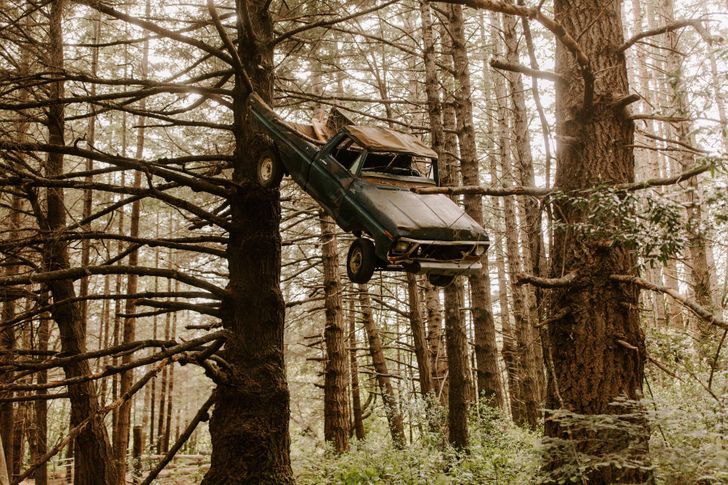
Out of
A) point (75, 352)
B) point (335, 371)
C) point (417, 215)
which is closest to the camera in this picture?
point (417, 215)

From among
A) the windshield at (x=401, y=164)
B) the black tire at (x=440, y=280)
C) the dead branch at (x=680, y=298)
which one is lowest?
the dead branch at (x=680, y=298)

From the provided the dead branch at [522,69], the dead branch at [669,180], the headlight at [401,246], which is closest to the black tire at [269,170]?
the headlight at [401,246]

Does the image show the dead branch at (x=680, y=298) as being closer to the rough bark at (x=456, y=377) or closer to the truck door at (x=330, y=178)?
the truck door at (x=330, y=178)

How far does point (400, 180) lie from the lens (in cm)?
641

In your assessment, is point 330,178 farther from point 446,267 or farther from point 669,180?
point 669,180

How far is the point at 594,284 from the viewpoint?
4504mm

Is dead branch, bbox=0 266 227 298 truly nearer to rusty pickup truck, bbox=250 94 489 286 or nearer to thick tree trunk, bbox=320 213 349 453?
rusty pickup truck, bbox=250 94 489 286

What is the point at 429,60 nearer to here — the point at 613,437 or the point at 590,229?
the point at 590,229

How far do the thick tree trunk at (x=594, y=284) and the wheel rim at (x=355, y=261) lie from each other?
2127 millimetres

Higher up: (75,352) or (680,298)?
(680,298)

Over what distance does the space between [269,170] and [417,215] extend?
188 centimetres

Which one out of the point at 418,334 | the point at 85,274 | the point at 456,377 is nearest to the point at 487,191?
the point at 85,274

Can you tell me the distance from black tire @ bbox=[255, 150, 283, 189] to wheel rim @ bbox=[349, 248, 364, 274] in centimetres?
125

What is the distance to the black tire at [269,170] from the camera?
19.5 feet
